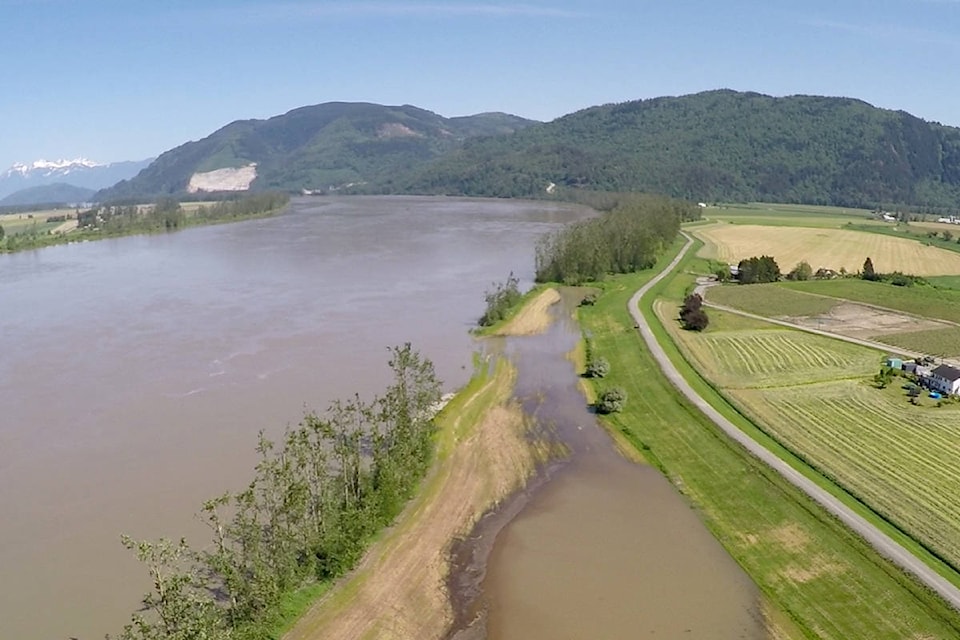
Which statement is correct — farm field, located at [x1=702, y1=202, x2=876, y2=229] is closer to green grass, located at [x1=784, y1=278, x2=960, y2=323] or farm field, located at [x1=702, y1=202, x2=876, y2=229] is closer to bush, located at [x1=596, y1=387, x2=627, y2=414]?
green grass, located at [x1=784, y1=278, x2=960, y2=323]

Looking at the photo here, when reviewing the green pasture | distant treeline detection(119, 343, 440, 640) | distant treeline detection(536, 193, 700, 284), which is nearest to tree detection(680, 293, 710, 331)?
the green pasture

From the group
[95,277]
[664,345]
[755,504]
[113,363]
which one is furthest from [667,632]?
[95,277]

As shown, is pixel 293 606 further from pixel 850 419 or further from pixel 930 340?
pixel 930 340

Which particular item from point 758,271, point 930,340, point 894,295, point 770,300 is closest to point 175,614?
point 930,340

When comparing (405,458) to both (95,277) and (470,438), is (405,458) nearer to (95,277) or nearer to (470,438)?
(470,438)

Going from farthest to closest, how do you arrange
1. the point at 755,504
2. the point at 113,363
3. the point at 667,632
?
the point at 113,363 → the point at 755,504 → the point at 667,632

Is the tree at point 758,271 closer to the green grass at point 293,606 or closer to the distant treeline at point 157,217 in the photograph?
the green grass at point 293,606
